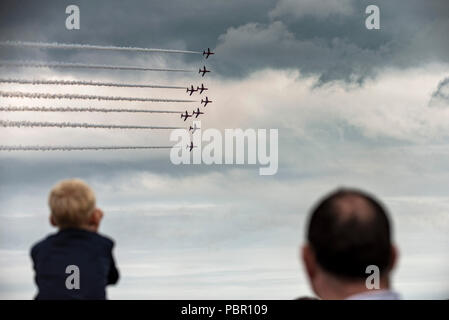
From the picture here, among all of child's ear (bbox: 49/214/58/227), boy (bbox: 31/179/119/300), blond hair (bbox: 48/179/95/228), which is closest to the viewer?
blond hair (bbox: 48/179/95/228)

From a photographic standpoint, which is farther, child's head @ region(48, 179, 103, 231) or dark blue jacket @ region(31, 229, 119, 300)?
dark blue jacket @ region(31, 229, 119, 300)

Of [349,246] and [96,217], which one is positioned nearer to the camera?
[349,246]

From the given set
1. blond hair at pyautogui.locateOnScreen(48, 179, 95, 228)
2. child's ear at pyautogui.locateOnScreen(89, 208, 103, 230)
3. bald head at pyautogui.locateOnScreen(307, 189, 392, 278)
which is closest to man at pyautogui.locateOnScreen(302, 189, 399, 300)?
bald head at pyautogui.locateOnScreen(307, 189, 392, 278)

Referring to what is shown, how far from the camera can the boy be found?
443 inches

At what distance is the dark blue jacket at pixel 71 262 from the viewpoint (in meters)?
11.5

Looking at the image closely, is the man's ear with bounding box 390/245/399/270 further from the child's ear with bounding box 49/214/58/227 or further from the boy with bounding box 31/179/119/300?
the child's ear with bounding box 49/214/58/227

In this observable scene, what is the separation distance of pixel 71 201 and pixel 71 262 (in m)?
1.31

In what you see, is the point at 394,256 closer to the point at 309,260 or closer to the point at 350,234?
the point at 350,234

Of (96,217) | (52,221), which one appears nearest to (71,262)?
(52,221)

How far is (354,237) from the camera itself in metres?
5.33

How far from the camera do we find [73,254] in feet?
38.1

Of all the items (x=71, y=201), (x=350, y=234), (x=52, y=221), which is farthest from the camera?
(x=52, y=221)

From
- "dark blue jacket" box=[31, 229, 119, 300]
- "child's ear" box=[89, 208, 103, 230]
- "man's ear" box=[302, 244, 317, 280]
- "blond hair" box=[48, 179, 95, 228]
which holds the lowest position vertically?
"dark blue jacket" box=[31, 229, 119, 300]
